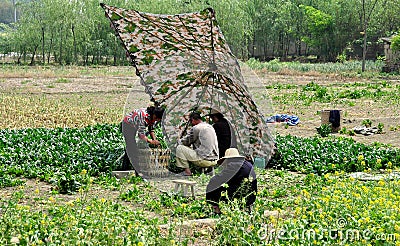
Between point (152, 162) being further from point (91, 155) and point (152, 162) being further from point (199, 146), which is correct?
point (91, 155)

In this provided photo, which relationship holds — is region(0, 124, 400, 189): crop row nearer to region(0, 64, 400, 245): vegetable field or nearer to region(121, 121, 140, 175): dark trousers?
region(0, 64, 400, 245): vegetable field

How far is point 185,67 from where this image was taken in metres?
12.1

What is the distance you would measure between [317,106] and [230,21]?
122 feet

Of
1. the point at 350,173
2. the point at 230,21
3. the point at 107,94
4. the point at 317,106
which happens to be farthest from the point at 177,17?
the point at 230,21

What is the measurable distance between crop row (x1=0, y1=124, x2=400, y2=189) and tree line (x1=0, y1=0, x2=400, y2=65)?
47117 mm

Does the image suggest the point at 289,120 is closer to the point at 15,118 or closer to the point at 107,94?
the point at 15,118

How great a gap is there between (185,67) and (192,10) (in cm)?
5444

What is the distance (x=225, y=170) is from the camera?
25.4 ft

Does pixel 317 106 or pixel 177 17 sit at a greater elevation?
pixel 177 17

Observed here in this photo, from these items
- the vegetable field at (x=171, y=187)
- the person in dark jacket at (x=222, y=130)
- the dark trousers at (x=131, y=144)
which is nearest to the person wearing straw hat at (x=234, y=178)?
the vegetable field at (x=171, y=187)

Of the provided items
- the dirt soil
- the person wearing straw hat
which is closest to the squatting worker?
the dirt soil

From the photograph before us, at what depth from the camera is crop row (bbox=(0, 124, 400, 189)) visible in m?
11.1

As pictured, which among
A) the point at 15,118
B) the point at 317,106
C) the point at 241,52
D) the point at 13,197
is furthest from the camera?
the point at 241,52

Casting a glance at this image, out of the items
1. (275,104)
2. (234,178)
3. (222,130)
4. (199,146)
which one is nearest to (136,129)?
(199,146)
